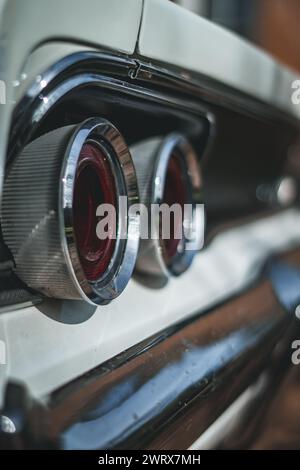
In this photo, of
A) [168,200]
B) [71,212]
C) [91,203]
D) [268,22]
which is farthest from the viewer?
[268,22]

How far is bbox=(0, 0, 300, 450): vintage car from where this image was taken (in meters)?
1.09

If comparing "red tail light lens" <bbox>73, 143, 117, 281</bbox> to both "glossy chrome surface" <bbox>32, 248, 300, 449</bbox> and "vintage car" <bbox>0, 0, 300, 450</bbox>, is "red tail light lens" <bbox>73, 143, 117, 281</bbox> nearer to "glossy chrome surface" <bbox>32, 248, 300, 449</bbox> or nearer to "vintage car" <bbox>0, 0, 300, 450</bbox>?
"vintage car" <bbox>0, 0, 300, 450</bbox>

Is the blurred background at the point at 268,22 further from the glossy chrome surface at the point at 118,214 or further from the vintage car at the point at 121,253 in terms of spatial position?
the glossy chrome surface at the point at 118,214

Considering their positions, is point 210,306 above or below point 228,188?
below

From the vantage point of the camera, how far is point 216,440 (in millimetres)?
1437

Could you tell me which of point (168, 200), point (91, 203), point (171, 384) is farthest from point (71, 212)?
point (168, 200)

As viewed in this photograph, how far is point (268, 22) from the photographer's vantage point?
4203 millimetres

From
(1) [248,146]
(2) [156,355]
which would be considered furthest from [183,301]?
(1) [248,146]

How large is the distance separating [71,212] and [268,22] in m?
3.43

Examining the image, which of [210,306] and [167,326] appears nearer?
[167,326]

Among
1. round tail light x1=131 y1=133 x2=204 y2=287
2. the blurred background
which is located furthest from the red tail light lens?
the blurred background

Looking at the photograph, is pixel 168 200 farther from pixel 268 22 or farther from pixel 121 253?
pixel 268 22
